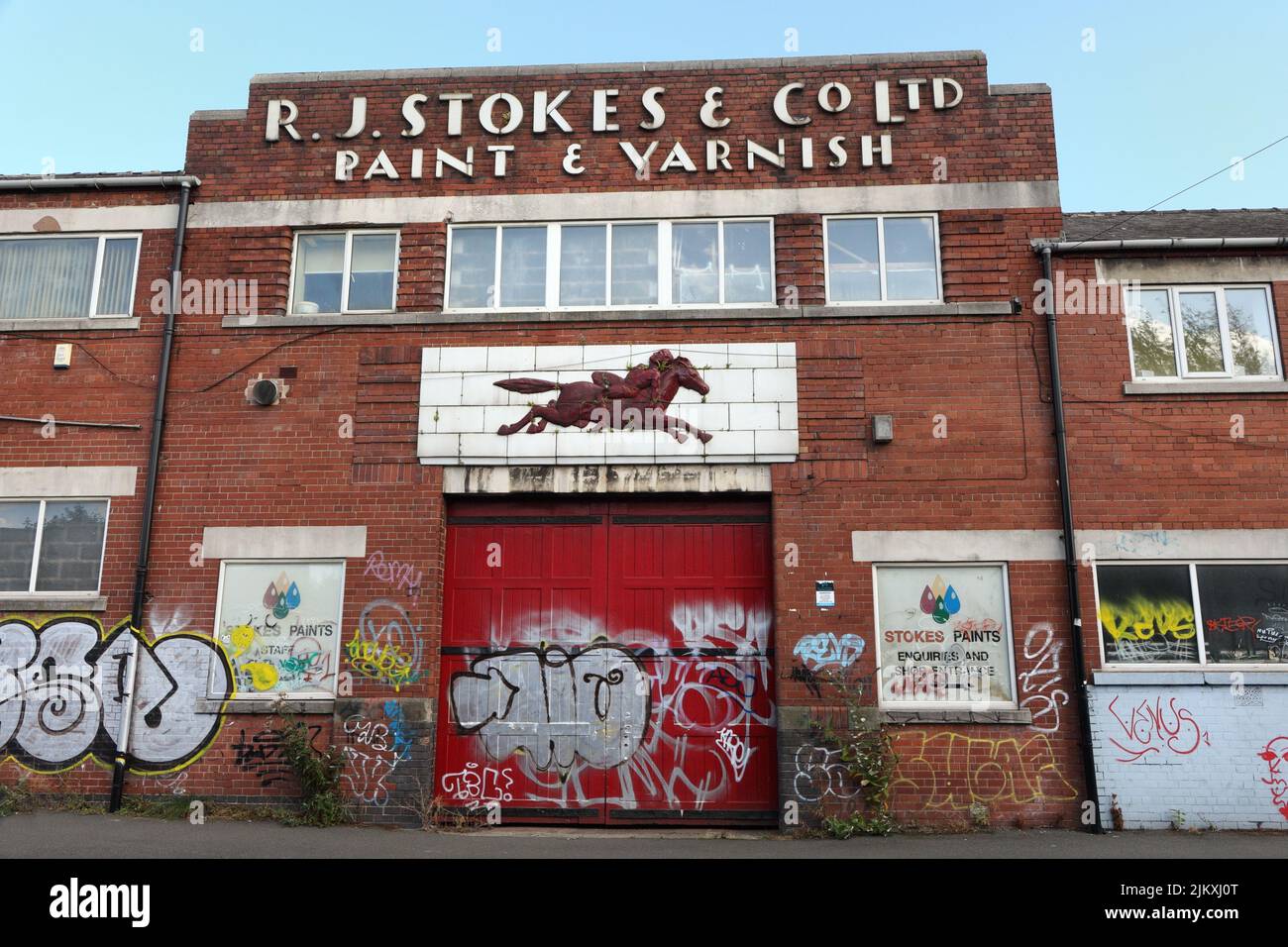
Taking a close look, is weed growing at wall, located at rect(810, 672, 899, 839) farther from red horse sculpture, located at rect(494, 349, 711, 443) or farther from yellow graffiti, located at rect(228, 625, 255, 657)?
yellow graffiti, located at rect(228, 625, 255, 657)

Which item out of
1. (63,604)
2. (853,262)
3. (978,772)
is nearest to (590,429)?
(853,262)

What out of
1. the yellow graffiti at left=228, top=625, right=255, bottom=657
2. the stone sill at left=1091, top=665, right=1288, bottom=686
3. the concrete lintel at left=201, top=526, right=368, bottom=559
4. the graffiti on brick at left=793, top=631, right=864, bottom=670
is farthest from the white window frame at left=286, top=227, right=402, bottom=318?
the stone sill at left=1091, top=665, right=1288, bottom=686

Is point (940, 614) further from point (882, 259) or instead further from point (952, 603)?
point (882, 259)

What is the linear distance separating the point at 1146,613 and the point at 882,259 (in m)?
4.73

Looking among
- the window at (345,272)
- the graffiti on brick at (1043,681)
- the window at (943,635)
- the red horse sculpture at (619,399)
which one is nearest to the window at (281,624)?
the red horse sculpture at (619,399)

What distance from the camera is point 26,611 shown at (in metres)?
10.9

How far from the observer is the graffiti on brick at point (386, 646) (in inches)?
411

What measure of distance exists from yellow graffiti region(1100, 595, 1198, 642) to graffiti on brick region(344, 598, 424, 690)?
7178 millimetres

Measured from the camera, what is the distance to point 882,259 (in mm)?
11312

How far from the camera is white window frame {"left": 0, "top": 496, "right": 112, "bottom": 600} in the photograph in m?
10.9

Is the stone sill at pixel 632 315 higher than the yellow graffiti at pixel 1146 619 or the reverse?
higher

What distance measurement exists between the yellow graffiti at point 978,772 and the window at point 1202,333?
4279mm

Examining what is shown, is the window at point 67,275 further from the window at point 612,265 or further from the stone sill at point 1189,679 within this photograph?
the stone sill at point 1189,679

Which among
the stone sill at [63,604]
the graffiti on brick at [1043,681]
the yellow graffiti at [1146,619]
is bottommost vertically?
the graffiti on brick at [1043,681]
